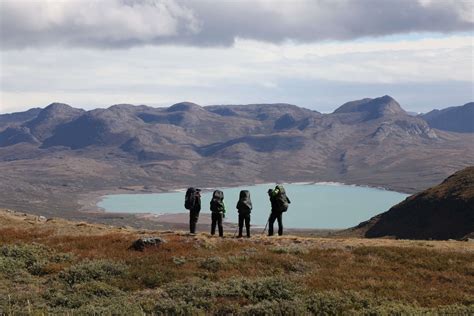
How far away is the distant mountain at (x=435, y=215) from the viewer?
118 metres

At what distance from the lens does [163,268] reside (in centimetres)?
2156

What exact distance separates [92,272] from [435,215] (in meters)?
122

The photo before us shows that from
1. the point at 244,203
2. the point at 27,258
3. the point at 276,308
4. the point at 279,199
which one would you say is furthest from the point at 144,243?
the point at 276,308

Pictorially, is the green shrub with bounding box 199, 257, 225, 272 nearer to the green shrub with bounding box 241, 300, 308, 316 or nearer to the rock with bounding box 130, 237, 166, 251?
the rock with bounding box 130, 237, 166, 251

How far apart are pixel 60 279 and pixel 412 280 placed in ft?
45.0

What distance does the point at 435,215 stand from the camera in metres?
130

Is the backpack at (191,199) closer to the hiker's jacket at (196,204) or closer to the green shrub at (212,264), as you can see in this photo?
the hiker's jacket at (196,204)

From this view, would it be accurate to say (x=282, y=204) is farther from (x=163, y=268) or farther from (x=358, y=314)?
(x=358, y=314)

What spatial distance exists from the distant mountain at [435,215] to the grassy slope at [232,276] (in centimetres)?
9349

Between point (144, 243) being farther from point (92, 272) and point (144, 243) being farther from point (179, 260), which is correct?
point (92, 272)

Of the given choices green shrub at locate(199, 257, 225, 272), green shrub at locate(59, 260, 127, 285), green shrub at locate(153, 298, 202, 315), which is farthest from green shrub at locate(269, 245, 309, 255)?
green shrub at locate(153, 298, 202, 315)

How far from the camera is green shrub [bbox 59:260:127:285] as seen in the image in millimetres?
20781

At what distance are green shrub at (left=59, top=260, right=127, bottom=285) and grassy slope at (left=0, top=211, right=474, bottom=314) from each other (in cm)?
4

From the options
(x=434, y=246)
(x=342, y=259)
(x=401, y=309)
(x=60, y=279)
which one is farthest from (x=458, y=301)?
(x=60, y=279)
